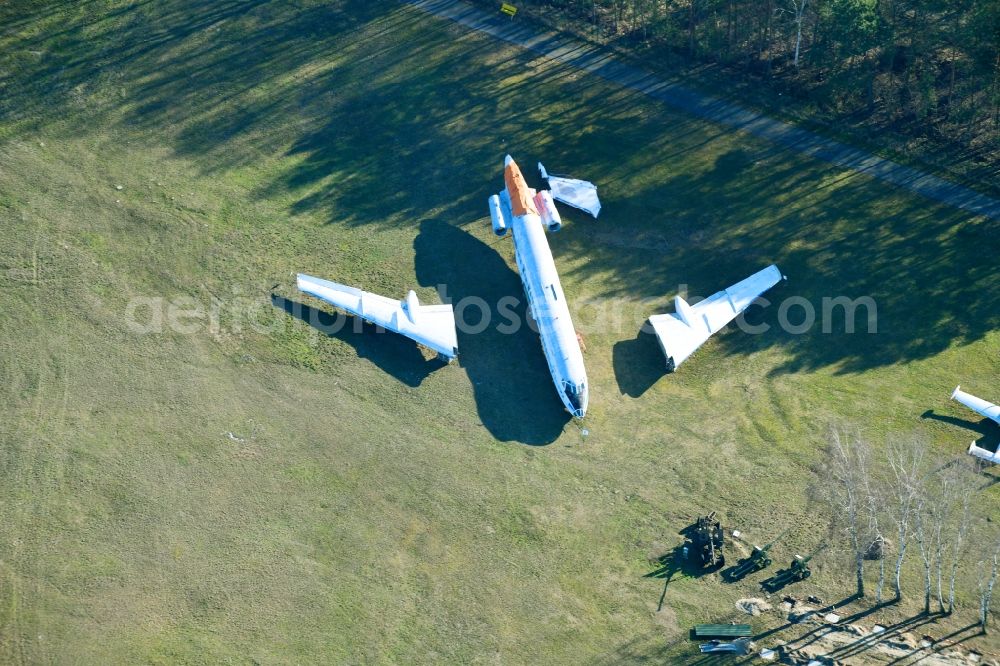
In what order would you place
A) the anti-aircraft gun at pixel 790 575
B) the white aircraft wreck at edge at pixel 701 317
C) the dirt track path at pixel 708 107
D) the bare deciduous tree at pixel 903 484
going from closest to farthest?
1. the bare deciduous tree at pixel 903 484
2. the anti-aircraft gun at pixel 790 575
3. the white aircraft wreck at edge at pixel 701 317
4. the dirt track path at pixel 708 107

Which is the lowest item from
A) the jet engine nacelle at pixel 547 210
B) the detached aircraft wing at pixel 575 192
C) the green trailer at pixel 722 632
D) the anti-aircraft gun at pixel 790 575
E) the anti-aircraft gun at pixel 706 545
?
the green trailer at pixel 722 632

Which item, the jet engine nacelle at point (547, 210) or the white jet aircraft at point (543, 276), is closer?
the white jet aircraft at point (543, 276)

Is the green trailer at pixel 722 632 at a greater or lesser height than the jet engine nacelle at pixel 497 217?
lesser

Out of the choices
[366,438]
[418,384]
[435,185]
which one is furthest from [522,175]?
[366,438]

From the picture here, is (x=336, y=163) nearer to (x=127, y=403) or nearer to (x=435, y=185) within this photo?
(x=435, y=185)

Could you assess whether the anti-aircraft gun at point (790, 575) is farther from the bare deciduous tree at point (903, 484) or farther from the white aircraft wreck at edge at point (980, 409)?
the white aircraft wreck at edge at point (980, 409)

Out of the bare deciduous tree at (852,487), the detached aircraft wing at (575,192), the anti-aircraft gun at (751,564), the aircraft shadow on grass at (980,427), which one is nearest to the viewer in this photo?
the anti-aircraft gun at (751,564)

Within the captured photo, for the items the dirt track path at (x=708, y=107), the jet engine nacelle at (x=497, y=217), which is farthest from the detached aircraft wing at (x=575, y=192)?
the dirt track path at (x=708, y=107)
